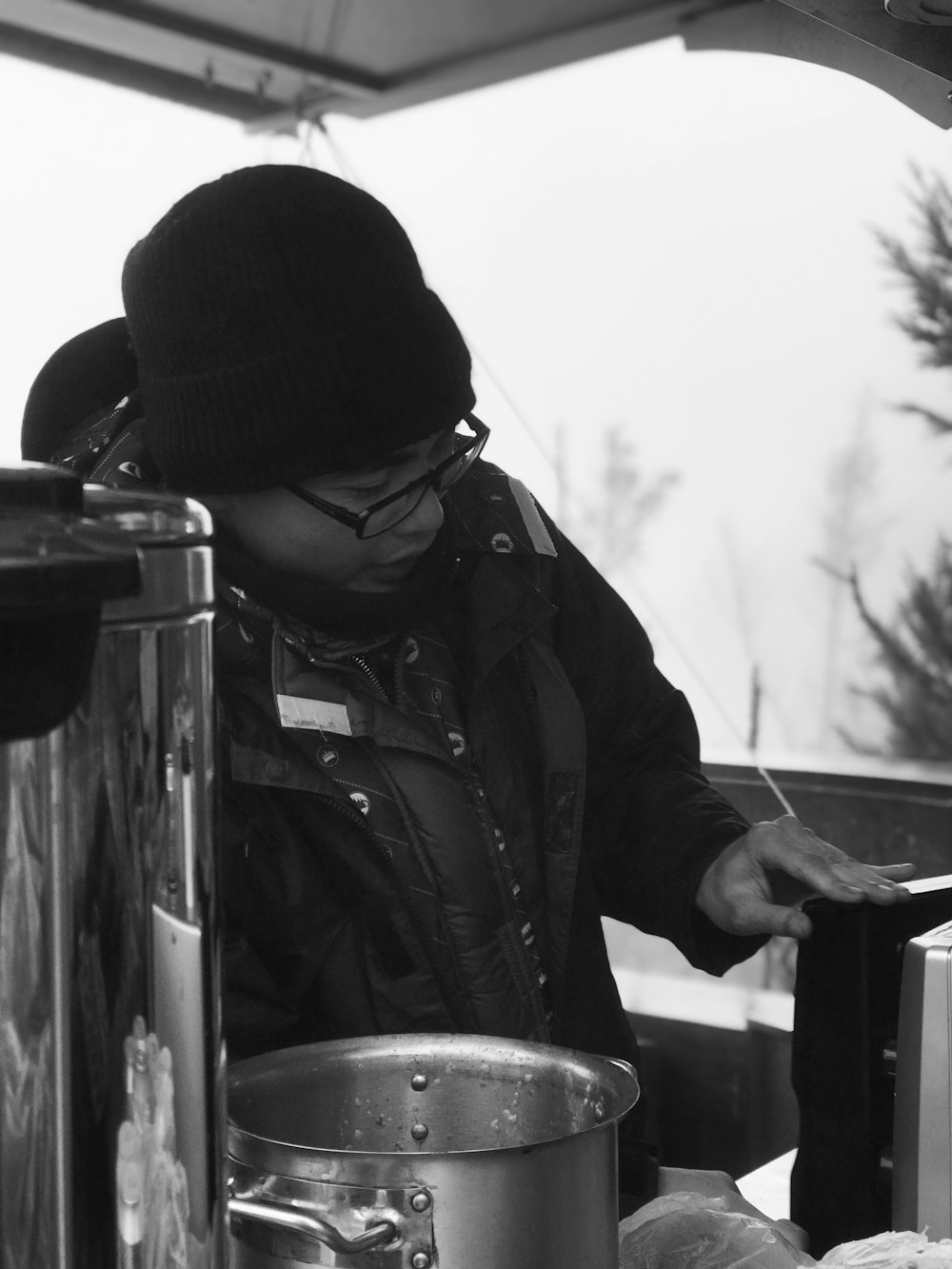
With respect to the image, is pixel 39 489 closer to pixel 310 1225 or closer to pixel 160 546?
pixel 160 546

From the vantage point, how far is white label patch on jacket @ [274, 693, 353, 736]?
4.03ft

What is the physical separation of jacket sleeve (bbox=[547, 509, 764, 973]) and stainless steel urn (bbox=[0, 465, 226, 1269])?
0.88 metres

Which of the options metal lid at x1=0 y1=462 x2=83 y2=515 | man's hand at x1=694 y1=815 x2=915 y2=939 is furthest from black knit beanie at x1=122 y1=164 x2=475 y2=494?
metal lid at x1=0 y1=462 x2=83 y2=515

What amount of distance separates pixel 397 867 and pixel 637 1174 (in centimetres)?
36

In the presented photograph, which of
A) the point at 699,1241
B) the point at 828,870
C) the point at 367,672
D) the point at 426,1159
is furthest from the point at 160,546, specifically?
the point at 367,672

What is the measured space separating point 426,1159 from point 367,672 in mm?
755

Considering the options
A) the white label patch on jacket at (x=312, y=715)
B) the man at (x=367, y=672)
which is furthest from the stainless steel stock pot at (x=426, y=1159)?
the white label patch on jacket at (x=312, y=715)

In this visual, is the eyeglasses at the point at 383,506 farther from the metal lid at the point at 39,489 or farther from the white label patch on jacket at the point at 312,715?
the metal lid at the point at 39,489

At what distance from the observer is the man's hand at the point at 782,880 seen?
1.01 m

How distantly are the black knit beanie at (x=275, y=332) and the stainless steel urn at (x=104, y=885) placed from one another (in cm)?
66

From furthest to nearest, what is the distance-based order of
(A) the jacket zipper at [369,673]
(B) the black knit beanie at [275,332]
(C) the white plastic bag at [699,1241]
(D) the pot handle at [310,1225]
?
(A) the jacket zipper at [369,673]
(B) the black knit beanie at [275,332]
(C) the white plastic bag at [699,1241]
(D) the pot handle at [310,1225]

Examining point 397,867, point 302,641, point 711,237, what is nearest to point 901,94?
point 302,641

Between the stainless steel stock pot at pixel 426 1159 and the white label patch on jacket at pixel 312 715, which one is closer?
the stainless steel stock pot at pixel 426 1159

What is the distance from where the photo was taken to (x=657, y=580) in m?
3.27
